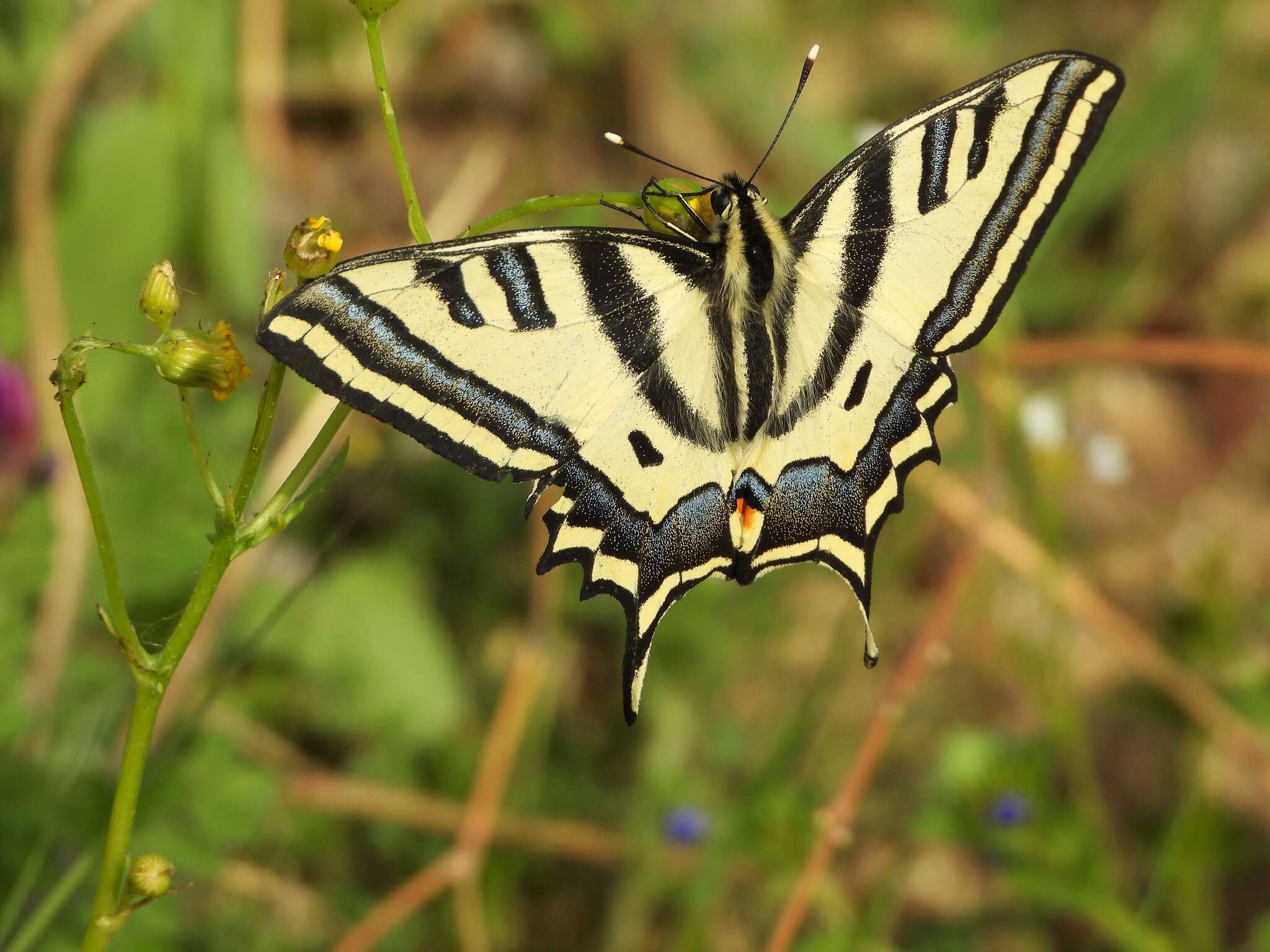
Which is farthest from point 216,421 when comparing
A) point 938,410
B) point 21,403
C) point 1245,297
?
point 1245,297

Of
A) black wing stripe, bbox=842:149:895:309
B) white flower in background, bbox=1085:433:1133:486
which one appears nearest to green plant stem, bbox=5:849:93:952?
black wing stripe, bbox=842:149:895:309

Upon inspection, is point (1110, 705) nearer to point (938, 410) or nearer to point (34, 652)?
point (938, 410)

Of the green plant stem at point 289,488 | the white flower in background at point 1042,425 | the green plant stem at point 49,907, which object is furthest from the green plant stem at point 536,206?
the white flower in background at point 1042,425

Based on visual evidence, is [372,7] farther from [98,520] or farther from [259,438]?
[98,520]

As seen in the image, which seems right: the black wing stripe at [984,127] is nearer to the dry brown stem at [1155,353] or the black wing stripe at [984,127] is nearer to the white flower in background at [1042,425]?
the dry brown stem at [1155,353]

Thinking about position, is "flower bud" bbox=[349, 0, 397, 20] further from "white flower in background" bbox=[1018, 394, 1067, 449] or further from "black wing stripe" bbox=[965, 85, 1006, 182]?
"white flower in background" bbox=[1018, 394, 1067, 449]

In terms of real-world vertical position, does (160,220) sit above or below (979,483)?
above
